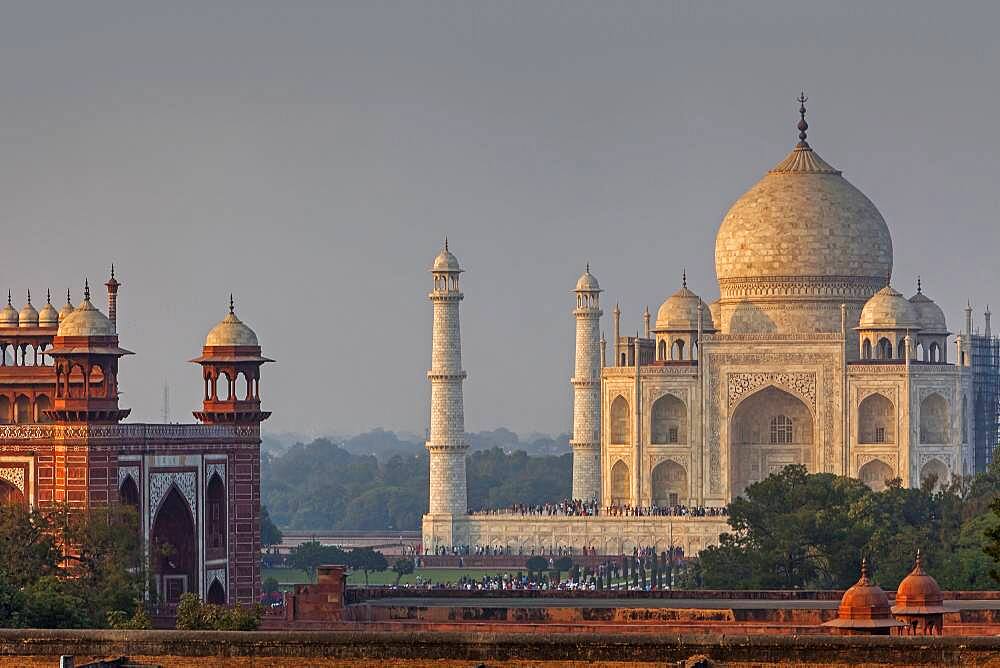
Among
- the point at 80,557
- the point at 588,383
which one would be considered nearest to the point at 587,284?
the point at 588,383

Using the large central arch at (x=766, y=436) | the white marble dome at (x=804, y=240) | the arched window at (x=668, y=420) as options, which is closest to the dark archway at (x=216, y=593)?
the large central arch at (x=766, y=436)

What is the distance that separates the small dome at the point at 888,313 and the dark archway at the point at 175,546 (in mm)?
28552

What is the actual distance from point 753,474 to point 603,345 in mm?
5503

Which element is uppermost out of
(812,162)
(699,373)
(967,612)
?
(812,162)

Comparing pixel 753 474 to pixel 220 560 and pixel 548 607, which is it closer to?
pixel 220 560

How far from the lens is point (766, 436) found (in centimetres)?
8250

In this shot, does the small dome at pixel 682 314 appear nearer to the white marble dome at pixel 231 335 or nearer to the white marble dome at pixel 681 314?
the white marble dome at pixel 681 314

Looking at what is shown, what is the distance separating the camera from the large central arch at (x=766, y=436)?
81625 millimetres

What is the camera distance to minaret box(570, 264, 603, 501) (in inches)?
3354

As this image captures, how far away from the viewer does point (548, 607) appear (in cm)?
4238

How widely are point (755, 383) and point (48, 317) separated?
928 inches

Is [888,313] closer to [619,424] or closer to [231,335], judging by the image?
[619,424]

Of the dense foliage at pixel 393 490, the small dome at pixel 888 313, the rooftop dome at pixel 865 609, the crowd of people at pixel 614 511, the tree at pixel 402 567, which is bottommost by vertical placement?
the rooftop dome at pixel 865 609

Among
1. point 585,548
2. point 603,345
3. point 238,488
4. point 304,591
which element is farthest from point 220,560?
point 603,345
